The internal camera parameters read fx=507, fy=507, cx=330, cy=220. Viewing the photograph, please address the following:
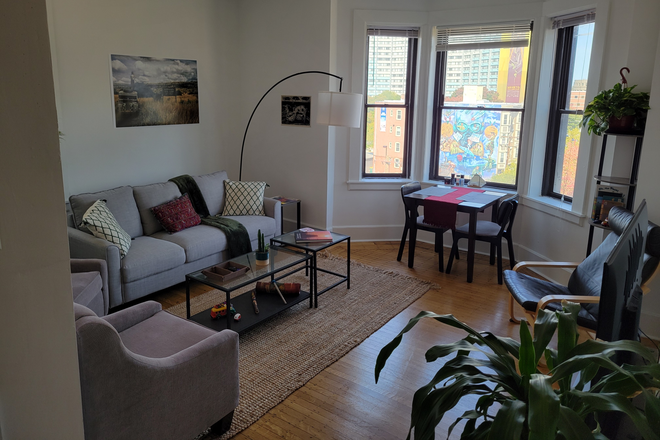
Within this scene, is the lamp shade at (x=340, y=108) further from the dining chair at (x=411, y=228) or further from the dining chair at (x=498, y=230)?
the dining chair at (x=498, y=230)

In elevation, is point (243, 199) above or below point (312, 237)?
above

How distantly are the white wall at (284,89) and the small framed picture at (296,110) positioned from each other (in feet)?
0.21

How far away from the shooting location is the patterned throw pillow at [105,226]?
3996 mm

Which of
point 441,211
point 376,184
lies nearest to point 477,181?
point 441,211

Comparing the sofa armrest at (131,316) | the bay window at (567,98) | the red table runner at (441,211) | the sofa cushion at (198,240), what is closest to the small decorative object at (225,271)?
the sofa armrest at (131,316)

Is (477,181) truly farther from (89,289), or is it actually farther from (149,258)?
(89,289)

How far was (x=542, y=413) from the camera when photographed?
119 cm

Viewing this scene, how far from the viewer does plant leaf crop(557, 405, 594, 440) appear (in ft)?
3.92

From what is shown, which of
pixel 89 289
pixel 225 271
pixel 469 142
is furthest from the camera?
pixel 469 142

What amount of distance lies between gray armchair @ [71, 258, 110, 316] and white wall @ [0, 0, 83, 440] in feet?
5.62

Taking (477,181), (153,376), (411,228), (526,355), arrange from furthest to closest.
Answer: (477,181), (411,228), (153,376), (526,355)

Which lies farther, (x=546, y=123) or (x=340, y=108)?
(x=546, y=123)

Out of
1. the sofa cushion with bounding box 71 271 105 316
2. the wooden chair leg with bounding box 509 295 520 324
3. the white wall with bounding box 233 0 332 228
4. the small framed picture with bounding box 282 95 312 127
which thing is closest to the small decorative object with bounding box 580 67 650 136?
the wooden chair leg with bounding box 509 295 520 324

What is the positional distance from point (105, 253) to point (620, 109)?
13.3 ft
